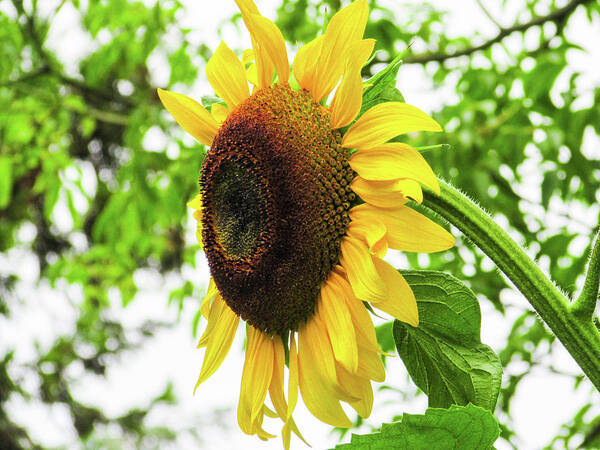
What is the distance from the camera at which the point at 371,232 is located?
0.62m

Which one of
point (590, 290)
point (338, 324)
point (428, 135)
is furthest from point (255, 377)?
point (428, 135)

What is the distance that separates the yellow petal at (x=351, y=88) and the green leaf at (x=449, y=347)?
0.16m

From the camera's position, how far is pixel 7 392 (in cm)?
603

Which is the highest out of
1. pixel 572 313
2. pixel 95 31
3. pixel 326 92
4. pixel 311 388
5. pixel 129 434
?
pixel 95 31

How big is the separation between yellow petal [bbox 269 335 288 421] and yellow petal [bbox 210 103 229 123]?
10.0 inches

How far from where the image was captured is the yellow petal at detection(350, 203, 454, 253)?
1.96 ft

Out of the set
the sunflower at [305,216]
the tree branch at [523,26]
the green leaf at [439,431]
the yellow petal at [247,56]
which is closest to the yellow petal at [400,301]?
the sunflower at [305,216]

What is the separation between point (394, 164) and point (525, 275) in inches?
6.0

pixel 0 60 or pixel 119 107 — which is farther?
pixel 119 107

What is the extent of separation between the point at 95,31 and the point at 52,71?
38cm

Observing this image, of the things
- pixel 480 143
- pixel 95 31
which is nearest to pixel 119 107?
pixel 95 31

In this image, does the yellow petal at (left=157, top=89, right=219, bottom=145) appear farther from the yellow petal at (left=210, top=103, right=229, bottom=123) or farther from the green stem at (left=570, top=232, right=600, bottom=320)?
the green stem at (left=570, top=232, right=600, bottom=320)

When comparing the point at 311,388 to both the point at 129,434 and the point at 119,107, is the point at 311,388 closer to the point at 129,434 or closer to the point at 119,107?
the point at 119,107

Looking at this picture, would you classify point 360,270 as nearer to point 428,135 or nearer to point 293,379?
point 293,379
